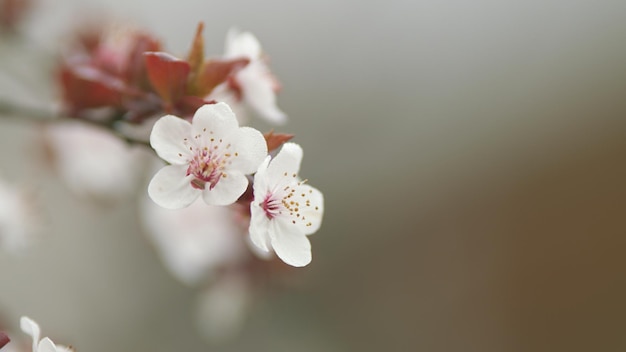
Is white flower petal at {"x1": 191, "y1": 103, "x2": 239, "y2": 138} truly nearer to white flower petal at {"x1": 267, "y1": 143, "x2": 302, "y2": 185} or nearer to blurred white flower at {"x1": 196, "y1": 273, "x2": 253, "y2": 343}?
white flower petal at {"x1": 267, "y1": 143, "x2": 302, "y2": 185}

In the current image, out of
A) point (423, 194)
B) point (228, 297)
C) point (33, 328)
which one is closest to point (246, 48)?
point (33, 328)

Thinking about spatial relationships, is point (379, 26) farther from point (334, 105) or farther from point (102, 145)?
point (102, 145)

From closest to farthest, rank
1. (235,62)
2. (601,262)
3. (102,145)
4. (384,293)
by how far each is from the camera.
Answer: (235,62) < (102,145) < (601,262) < (384,293)

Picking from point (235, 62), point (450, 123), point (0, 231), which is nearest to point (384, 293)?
point (450, 123)

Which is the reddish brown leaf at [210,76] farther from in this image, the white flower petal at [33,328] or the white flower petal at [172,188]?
the white flower petal at [33,328]

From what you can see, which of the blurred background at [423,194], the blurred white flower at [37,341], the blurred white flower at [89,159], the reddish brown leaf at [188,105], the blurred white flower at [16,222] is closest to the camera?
the blurred white flower at [37,341]

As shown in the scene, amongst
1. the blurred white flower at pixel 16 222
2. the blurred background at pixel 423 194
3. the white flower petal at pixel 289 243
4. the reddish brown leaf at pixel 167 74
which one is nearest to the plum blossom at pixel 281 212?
the white flower petal at pixel 289 243

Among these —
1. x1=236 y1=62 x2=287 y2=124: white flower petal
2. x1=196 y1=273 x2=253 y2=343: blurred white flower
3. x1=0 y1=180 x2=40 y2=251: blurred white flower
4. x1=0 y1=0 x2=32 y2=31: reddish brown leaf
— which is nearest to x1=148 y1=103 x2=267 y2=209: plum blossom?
x1=236 y1=62 x2=287 y2=124: white flower petal
